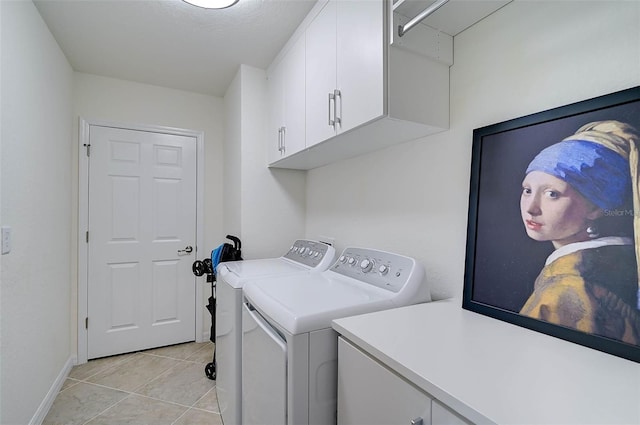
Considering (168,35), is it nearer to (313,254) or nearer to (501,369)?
(313,254)

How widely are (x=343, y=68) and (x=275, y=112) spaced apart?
94 cm

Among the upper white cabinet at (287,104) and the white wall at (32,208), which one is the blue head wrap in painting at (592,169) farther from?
the white wall at (32,208)

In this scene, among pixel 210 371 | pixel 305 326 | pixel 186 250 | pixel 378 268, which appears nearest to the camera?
pixel 305 326

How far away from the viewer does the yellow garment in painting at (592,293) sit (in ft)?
2.45

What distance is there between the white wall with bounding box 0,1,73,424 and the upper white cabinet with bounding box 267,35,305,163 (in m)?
1.41

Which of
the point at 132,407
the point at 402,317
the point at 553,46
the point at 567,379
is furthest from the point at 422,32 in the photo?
the point at 132,407

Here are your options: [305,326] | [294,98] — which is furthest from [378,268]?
[294,98]

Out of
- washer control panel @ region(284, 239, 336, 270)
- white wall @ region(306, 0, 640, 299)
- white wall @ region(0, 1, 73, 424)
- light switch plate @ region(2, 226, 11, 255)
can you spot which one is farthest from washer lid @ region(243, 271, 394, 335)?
white wall @ region(0, 1, 73, 424)

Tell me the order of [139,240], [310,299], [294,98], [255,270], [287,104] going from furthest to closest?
[139,240] < [287,104] < [294,98] < [255,270] < [310,299]

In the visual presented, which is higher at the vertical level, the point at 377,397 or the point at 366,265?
the point at 366,265

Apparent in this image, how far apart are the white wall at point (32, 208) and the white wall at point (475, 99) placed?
6.02 feet

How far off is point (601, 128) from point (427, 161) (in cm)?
66

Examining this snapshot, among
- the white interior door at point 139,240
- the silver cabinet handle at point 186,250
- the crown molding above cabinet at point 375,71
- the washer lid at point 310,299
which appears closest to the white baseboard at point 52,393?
the white interior door at point 139,240

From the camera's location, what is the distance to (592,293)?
809 mm
